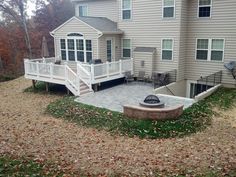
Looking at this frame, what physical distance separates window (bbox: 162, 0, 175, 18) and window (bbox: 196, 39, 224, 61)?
241 cm

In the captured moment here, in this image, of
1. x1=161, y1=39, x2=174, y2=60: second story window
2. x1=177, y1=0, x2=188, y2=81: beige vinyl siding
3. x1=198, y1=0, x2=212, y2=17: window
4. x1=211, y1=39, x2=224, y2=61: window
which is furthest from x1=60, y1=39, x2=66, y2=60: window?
→ x1=211, y1=39, x2=224, y2=61: window

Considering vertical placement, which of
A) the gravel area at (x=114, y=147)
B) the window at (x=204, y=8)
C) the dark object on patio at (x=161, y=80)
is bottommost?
the gravel area at (x=114, y=147)

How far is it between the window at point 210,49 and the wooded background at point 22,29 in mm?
17850

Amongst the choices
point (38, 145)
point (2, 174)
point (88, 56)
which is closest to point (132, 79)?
point (88, 56)

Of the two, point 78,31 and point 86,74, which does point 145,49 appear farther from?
point 86,74

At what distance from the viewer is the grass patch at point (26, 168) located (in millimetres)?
6554

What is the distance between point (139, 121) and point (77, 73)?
597cm

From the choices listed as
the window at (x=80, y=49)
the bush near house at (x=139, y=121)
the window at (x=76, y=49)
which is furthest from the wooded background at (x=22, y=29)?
the bush near house at (x=139, y=121)

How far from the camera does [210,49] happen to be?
16.1 meters

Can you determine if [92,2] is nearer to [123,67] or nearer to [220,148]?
[123,67]

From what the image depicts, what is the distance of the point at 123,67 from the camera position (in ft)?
57.7

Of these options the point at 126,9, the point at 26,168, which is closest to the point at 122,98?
the point at 126,9

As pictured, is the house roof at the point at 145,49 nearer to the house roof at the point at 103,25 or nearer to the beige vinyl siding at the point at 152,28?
the beige vinyl siding at the point at 152,28

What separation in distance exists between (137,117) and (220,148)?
11.7ft
